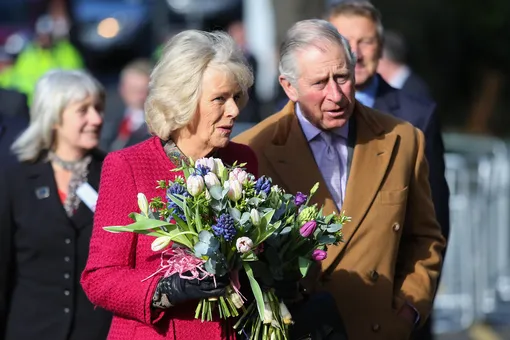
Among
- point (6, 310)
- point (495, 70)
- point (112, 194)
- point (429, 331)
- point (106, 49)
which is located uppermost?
point (112, 194)

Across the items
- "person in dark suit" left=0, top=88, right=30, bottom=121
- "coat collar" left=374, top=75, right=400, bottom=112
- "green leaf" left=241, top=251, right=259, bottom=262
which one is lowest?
"person in dark suit" left=0, top=88, right=30, bottom=121

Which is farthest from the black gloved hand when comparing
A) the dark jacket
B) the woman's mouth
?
the dark jacket

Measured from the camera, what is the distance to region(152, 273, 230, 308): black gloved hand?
13.5 ft

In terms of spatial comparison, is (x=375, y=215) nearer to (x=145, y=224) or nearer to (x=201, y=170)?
(x=201, y=170)

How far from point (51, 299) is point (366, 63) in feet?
5.94

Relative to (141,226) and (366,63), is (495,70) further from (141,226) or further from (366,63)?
(141,226)

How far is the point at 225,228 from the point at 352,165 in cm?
118

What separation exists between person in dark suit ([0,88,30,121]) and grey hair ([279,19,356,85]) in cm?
293

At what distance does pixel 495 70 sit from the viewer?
2481 cm

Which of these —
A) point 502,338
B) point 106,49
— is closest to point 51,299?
point 502,338

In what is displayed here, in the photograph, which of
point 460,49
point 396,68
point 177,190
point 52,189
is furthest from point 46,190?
point 460,49

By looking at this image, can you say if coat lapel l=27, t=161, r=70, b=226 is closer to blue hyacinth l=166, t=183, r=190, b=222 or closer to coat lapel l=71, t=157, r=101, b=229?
coat lapel l=71, t=157, r=101, b=229

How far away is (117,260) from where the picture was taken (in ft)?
14.2

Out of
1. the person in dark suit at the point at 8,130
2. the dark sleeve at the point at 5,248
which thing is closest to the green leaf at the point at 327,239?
the dark sleeve at the point at 5,248
